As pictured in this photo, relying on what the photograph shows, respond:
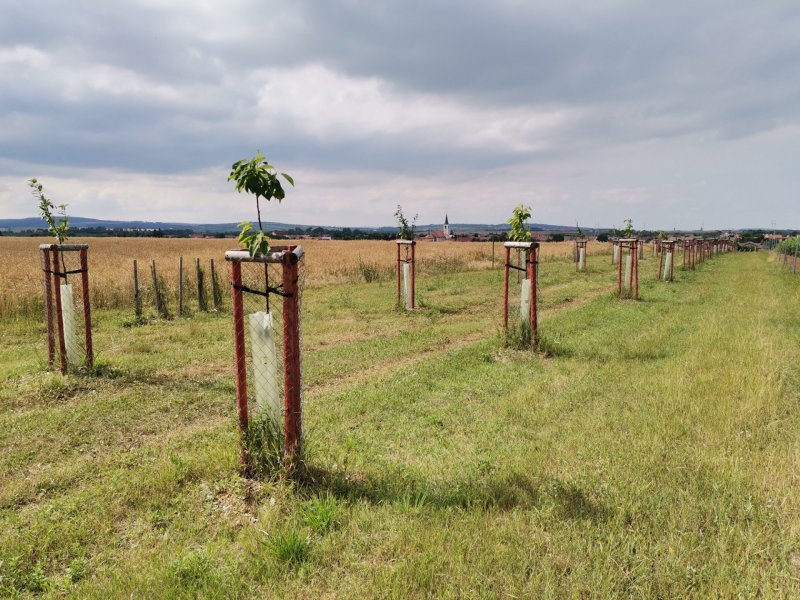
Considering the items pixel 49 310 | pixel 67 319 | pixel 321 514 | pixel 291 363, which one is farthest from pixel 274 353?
pixel 49 310

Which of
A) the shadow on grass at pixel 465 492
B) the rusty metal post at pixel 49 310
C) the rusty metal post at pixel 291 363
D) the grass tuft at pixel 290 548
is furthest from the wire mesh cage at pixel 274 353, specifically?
the rusty metal post at pixel 49 310

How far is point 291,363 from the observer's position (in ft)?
13.7

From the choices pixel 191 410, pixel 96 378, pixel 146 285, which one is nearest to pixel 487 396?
pixel 191 410

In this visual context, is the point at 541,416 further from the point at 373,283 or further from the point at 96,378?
the point at 373,283

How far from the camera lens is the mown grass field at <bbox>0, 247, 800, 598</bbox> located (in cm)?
317

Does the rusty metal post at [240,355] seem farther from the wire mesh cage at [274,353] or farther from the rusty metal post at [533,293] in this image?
the rusty metal post at [533,293]

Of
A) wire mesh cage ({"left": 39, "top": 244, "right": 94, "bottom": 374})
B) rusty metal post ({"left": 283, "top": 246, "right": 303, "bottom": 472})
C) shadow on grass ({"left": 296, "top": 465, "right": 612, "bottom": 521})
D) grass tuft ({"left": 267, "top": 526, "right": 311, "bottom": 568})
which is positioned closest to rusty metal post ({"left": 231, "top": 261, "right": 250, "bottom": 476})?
rusty metal post ({"left": 283, "top": 246, "right": 303, "bottom": 472})

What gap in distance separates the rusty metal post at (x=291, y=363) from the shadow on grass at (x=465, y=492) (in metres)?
0.25

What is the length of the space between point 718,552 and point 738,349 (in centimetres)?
712

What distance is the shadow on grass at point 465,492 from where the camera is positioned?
12.7 feet

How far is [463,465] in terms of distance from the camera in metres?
4.75

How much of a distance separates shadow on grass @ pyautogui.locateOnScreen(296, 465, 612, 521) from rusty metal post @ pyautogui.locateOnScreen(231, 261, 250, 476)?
1.95 feet

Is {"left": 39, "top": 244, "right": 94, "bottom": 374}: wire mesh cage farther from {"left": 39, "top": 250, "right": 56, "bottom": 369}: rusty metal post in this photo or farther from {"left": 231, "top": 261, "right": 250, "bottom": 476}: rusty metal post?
{"left": 231, "top": 261, "right": 250, "bottom": 476}: rusty metal post

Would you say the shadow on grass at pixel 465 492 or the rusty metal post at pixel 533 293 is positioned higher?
the rusty metal post at pixel 533 293
